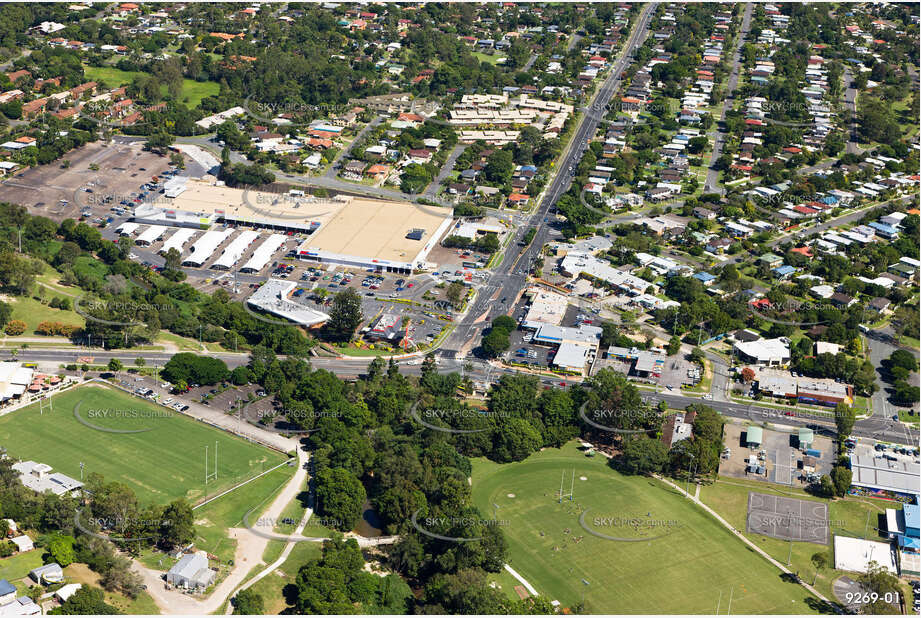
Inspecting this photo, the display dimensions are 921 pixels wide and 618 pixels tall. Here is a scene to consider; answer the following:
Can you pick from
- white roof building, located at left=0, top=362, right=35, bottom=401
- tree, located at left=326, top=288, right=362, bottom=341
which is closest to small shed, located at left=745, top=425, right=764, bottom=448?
tree, located at left=326, top=288, right=362, bottom=341

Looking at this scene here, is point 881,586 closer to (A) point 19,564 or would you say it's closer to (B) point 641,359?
(B) point 641,359

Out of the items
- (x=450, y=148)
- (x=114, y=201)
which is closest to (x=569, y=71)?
(x=450, y=148)

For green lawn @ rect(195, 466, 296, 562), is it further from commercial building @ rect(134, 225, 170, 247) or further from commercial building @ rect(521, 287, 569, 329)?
commercial building @ rect(134, 225, 170, 247)

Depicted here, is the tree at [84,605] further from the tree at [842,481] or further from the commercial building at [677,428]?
the tree at [842,481]

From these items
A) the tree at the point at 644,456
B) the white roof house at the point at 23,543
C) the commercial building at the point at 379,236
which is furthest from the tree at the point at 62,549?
the commercial building at the point at 379,236

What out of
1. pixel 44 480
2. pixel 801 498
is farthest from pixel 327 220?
pixel 801 498
